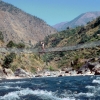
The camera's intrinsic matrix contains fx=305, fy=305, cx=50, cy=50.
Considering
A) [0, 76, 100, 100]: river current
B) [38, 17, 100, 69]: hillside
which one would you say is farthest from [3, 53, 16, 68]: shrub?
[0, 76, 100, 100]: river current

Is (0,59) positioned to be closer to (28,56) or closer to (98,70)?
(28,56)

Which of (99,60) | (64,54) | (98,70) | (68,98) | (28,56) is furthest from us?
(64,54)

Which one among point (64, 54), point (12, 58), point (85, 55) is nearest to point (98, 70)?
point (12, 58)

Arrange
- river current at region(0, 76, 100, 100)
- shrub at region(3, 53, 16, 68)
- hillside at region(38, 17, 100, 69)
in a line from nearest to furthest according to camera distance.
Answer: river current at region(0, 76, 100, 100) → shrub at region(3, 53, 16, 68) → hillside at region(38, 17, 100, 69)

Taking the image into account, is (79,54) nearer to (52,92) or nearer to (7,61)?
(7,61)

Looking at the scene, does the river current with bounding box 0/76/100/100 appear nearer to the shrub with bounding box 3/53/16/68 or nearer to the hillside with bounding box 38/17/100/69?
the shrub with bounding box 3/53/16/68

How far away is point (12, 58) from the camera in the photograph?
82812 mm

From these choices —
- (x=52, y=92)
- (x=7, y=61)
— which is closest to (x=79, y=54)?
(x=7, y=61)

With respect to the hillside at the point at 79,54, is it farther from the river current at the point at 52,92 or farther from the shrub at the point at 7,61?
the river current at the point at 52,92

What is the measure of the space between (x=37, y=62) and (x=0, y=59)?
68.4 ft

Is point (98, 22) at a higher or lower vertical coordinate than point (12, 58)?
higher

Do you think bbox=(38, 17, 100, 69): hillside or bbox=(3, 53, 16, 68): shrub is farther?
bbox=(38, 17, 100, 69): hillside

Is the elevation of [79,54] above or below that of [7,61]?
above

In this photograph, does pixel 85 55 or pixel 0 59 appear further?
pixel 85 55
